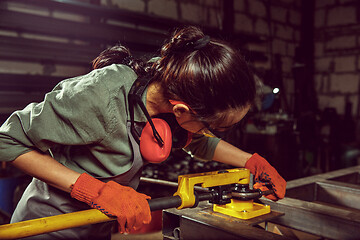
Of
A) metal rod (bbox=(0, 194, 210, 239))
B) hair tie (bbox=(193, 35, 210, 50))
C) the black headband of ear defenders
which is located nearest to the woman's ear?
the black headband of ear defenders

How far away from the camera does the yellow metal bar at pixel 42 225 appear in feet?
2.81

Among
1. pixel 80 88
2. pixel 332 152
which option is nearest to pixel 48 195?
pixel 80 88

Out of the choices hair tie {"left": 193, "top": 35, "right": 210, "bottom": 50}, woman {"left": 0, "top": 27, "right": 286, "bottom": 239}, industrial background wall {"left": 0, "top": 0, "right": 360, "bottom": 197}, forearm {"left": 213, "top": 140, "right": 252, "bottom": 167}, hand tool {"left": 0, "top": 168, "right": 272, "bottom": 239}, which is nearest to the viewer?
hand tool {"left": 0, "top": 168, "right": 272, "bottom": 239}

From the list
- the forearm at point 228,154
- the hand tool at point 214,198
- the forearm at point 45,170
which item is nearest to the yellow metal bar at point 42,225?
the hand tool at point 214,198

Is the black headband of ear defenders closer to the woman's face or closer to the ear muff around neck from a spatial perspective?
the ear muff around neck

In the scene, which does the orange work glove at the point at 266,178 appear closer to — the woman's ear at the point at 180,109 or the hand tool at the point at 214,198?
the hand tool at the point at 214,198

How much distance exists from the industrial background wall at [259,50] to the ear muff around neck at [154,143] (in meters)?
0.36

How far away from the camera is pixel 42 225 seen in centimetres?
88

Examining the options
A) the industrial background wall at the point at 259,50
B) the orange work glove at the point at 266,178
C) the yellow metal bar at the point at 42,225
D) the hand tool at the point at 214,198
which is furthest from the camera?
the industrial background wall at the point at 259,50

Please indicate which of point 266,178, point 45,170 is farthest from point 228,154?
point 45,170

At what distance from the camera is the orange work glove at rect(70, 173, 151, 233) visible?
40.2 inches

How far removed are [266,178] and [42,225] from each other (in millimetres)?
998

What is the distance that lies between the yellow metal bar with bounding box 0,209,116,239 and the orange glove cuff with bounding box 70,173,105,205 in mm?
90

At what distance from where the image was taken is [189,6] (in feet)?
14.6
